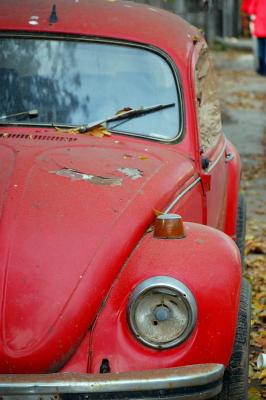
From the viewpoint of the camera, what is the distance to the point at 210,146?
5.36 metres

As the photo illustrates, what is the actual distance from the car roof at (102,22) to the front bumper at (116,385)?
2339 mm

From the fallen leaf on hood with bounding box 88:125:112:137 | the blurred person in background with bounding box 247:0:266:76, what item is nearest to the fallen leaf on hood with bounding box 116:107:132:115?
the fallen leaf on hood with bounding box 88:125:112:137

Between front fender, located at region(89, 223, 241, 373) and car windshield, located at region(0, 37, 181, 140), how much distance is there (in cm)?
125

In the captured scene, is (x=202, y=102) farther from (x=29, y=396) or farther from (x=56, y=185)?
(x=29, y=396)

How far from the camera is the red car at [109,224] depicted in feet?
11.1

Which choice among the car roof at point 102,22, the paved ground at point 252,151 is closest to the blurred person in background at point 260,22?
the paved ground at point 252,151

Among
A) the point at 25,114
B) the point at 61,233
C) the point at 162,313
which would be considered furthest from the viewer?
the point at 25,114

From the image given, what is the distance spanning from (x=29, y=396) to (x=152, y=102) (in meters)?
2.19

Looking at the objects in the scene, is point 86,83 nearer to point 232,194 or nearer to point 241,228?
point 232,194

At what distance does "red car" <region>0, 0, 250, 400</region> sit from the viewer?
3.39 meters

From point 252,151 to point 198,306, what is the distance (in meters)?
9.37

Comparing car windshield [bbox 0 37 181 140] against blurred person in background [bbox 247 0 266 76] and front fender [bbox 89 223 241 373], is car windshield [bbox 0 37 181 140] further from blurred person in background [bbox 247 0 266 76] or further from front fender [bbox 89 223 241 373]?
blurred person in background [bbox 247 0 266 76]

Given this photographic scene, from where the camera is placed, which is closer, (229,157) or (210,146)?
(210,146)

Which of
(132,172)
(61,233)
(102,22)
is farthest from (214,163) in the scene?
(61,233)
